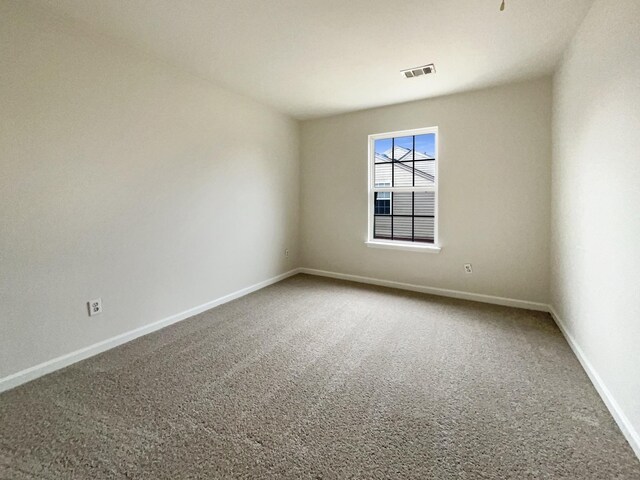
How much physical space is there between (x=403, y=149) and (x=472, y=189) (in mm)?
1079

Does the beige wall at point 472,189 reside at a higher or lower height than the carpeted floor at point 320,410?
higher

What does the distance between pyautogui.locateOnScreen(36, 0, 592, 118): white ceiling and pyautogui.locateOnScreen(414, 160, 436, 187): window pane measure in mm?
919

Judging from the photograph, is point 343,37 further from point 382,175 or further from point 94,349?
point 94,349

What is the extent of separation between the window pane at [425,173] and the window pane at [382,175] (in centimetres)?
39

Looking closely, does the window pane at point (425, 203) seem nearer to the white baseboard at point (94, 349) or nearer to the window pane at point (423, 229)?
the window pane at point (423, 229)

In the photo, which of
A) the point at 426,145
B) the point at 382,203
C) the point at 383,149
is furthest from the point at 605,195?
the point at 383,149

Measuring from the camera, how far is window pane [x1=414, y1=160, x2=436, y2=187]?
12.6 feet

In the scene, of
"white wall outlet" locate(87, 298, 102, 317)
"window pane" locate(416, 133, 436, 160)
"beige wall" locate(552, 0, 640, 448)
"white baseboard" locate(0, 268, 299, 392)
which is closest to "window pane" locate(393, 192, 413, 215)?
"window pane" locate(416, 133, 436, 160)

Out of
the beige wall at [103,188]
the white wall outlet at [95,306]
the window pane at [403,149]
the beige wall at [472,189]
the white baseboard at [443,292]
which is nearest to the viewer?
the beige wall at [103,188]

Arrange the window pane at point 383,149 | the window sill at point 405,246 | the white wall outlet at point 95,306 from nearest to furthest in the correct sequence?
the white wall outlet at point 95,306 < the window sill at point 405,246 < the window pane at point 383,149

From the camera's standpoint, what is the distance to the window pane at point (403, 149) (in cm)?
399

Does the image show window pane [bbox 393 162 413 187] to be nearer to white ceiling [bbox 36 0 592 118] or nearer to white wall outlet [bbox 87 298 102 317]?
white ceiling [bbox 36 0 592 118]

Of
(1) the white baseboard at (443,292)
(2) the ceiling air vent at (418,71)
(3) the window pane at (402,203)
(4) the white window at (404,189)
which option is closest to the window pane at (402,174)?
(4) the white window at (404,189)

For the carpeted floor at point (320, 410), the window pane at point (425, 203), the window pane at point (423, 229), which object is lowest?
the carpeted floor at point (320, 410)
